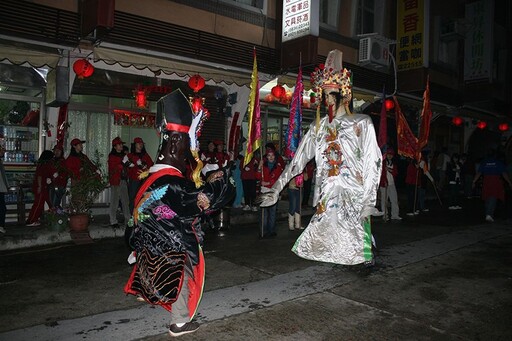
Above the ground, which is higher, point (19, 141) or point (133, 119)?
point (133, 119)

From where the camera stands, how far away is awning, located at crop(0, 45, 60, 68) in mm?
6859

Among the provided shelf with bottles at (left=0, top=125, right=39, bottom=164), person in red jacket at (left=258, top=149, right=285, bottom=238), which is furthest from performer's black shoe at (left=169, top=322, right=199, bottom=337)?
shelf with bottles at (left=0, top=125, right=39, bottom=164)

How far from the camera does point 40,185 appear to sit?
25.9ft

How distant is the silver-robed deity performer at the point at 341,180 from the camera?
15.9 feet

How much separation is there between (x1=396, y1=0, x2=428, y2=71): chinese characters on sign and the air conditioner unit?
89 cm

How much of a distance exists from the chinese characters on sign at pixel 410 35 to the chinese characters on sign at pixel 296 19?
5077 millimetres

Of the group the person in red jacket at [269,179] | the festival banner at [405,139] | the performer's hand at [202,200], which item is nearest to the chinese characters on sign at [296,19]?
the festival banner at [405,139]

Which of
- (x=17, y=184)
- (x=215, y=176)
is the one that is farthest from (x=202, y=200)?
(x=17, y=184)

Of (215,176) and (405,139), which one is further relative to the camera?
(405,139)

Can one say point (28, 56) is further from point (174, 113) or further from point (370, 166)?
point (370, 166)

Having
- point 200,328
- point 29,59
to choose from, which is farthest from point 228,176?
point 29,59

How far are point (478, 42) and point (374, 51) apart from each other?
720 centimetres

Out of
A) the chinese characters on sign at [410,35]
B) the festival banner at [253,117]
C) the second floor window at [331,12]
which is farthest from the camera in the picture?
the chinese characters on sign at [410,35]

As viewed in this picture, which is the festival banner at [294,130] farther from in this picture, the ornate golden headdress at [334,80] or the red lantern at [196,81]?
the red lantern at [196,81]
